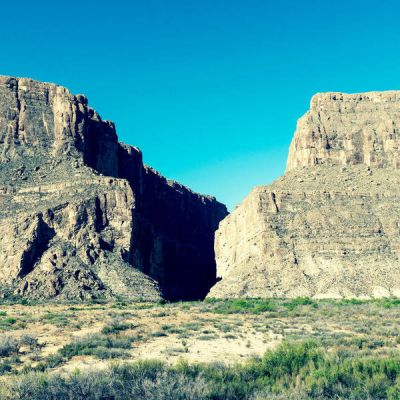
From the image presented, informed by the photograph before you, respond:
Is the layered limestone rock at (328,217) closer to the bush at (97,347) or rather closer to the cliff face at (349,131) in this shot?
the cliff face at (349,131)

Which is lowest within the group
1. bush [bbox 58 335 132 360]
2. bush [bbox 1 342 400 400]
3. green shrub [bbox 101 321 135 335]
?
bush [bbox 1 342 400 400]

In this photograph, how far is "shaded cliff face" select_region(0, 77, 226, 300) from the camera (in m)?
92.4

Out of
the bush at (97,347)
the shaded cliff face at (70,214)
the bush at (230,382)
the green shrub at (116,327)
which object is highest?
the shaded cliff face at (70,214)

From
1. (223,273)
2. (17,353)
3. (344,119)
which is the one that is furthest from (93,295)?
(344,119)

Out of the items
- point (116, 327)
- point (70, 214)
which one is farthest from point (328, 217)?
point (116, 327)

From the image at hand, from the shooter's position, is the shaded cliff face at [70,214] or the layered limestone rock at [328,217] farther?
the layered limestone rock at [328,217]

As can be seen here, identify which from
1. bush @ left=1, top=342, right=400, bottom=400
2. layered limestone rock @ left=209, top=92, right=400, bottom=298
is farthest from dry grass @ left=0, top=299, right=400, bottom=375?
layered limestone rock @ left=209, top=92, right=400, bottom=298

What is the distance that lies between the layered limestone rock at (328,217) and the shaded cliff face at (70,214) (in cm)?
1545

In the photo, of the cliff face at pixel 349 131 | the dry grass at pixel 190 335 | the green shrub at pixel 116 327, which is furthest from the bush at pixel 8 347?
the cliff face at pixel 349 131

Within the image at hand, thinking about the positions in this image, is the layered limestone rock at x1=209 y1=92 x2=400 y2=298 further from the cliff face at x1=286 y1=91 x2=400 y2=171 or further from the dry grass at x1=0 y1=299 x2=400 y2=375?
the dry grass at x1=0 y1=299 x2=400 y2=375

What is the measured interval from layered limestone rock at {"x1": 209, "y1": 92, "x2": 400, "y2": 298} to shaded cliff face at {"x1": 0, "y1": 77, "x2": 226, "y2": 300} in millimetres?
15450

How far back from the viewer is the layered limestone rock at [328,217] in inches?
3971

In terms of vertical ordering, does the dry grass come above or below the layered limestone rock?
below

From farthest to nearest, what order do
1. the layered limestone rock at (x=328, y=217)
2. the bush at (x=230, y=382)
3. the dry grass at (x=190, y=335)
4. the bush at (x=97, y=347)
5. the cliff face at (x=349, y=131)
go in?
the cliff face at (x=349, y=131) < the layered limestone rock at (x=328, y=217) < the dry grass at (x=190, y=335) < the bush at (x=97, y=347) < the bush at (x=230, y=382)
